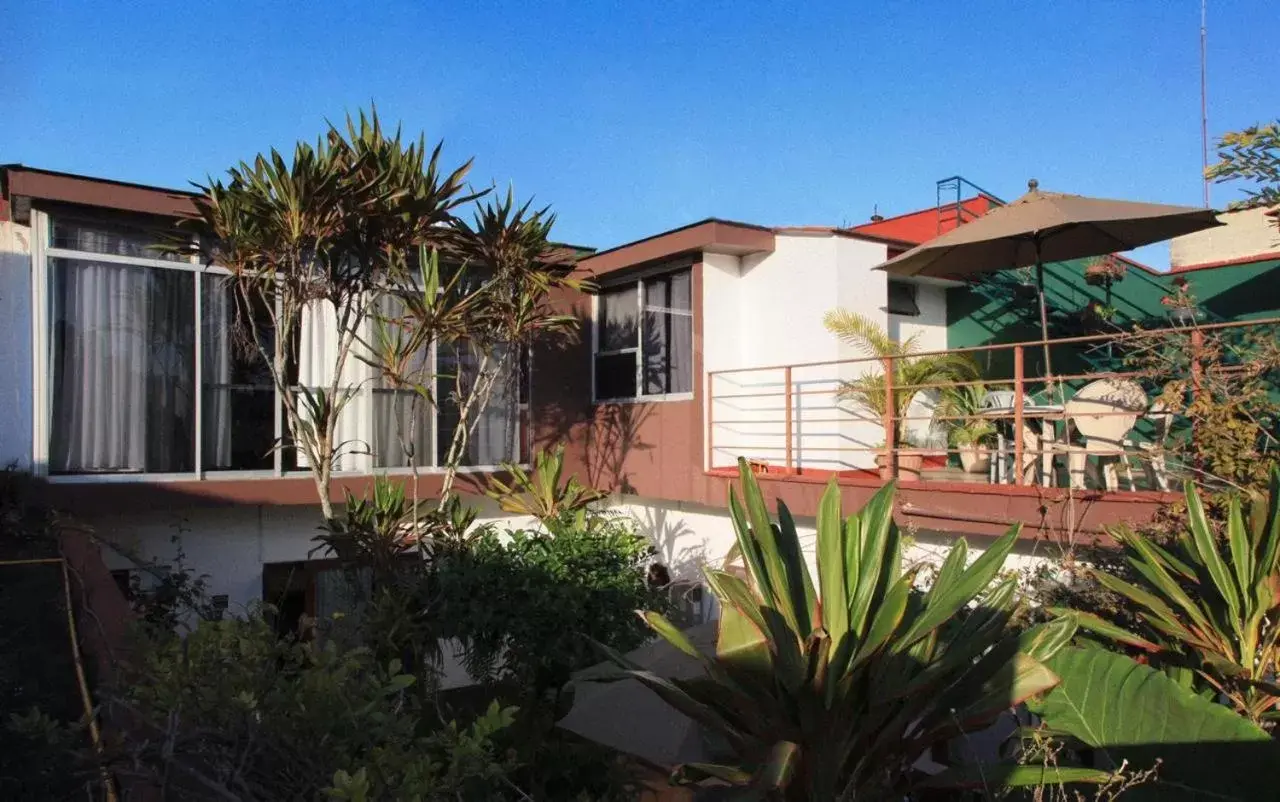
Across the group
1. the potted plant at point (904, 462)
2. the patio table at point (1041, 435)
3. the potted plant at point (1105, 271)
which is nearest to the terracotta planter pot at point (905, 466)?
the potted plant at point (904, 462)

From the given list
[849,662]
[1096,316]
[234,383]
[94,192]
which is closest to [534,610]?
[849,662]

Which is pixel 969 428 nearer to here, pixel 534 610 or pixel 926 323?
pixel 926 323

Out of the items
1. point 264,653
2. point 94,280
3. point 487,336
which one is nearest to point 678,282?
point 487,336

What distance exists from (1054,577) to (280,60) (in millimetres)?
9353

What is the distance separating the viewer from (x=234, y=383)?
8.10 m

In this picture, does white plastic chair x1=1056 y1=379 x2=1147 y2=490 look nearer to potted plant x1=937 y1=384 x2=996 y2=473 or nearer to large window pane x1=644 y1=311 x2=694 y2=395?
potted plant x1=937 y1=384 x2=996 y2=473

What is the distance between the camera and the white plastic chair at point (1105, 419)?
611 centimetres

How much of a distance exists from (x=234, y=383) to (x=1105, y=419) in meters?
7.61

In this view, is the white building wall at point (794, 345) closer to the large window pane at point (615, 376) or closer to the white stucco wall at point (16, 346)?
the large window pane at point (615, 376)

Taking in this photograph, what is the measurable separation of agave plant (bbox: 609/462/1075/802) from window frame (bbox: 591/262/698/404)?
602cm

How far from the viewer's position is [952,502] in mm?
6605

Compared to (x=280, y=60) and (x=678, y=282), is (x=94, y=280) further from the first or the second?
(x=678, y=282)

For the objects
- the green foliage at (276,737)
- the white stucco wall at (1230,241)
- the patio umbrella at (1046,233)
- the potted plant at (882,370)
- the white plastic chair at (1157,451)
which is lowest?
the green foliage at (276,737)

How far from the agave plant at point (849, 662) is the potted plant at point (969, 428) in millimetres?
4268
